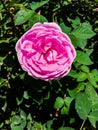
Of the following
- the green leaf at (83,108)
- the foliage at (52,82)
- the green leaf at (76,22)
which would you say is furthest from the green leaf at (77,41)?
the green leaf at (83,108)

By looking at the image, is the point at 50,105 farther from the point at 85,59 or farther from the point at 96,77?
the point at 85,59

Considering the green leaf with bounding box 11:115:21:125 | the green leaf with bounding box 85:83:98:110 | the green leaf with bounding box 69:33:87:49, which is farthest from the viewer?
the green leaf with bounding box 11:115:21:125

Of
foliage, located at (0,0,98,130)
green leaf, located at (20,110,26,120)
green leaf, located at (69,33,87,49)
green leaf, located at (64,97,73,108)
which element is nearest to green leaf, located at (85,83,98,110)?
foliage, located at (0,0,98,130)

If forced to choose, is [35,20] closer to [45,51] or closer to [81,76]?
[45,51]

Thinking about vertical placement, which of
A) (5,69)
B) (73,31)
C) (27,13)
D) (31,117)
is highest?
(27,13)

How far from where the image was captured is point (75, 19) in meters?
2.00

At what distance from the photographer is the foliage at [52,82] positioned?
172cm

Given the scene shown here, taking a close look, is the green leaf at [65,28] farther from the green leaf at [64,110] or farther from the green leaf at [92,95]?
the green leaf at [64,110]

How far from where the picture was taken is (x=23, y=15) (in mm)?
1709

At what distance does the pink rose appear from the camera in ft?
5.03

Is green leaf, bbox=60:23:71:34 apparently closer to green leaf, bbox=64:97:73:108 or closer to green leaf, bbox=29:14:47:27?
green leaf, bbox=29:14:47:27

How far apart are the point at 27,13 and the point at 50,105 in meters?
0.57

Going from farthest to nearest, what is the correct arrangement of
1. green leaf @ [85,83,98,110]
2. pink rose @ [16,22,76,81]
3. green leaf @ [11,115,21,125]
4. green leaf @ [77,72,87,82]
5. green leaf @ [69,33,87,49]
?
green leaf @ [11,115,21,125]
green leaf @ [77,72,87,82]
green leaf @ [85,83,98,110]
green leaf @ [69,33,87,49]
pink rose @ [16,22,76,81]

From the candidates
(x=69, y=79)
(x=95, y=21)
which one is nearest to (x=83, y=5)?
(x=95, y=21)
